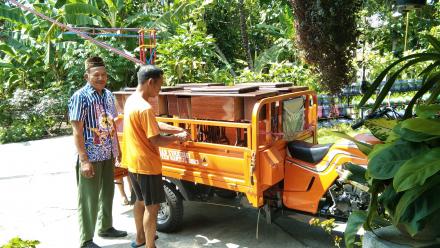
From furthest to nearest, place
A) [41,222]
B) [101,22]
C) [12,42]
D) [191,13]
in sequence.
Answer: [12,42] → [101,22] → [191,13] → [41,222]

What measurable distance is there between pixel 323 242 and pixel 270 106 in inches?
59.4

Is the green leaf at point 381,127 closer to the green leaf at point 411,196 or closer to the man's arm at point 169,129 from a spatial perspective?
the green leaf at point 411,196

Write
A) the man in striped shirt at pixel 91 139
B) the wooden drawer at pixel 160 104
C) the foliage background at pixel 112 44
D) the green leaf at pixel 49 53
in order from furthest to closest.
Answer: the green leaf at pixel 49 53 → the foliage background at pixel 112 44 → the wooden drawer at pixel 160 104 → the man in striped shirt at pixel 91 139

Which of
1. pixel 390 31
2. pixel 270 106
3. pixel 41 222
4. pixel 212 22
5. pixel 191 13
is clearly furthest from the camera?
pixel 212 22

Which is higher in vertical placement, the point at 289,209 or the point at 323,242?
the point at 289,209

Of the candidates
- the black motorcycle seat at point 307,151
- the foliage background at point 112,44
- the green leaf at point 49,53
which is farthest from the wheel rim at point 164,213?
the green leaf at point 49,53

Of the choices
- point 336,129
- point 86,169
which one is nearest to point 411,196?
point 86,169

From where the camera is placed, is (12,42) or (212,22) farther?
(212,22)

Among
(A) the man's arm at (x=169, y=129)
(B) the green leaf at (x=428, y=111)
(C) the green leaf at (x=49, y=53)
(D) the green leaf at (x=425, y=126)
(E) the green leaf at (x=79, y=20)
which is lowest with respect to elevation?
(A) the man's arm at (x=169, y=129)

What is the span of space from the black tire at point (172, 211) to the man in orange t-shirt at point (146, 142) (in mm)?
614

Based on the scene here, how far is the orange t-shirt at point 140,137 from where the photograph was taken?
3529mm

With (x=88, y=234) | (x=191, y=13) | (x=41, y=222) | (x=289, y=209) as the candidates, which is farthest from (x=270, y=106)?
(x=191, y=13)

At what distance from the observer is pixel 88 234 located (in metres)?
3.96

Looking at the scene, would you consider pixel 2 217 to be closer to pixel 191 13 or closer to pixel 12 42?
pixel 191 13
